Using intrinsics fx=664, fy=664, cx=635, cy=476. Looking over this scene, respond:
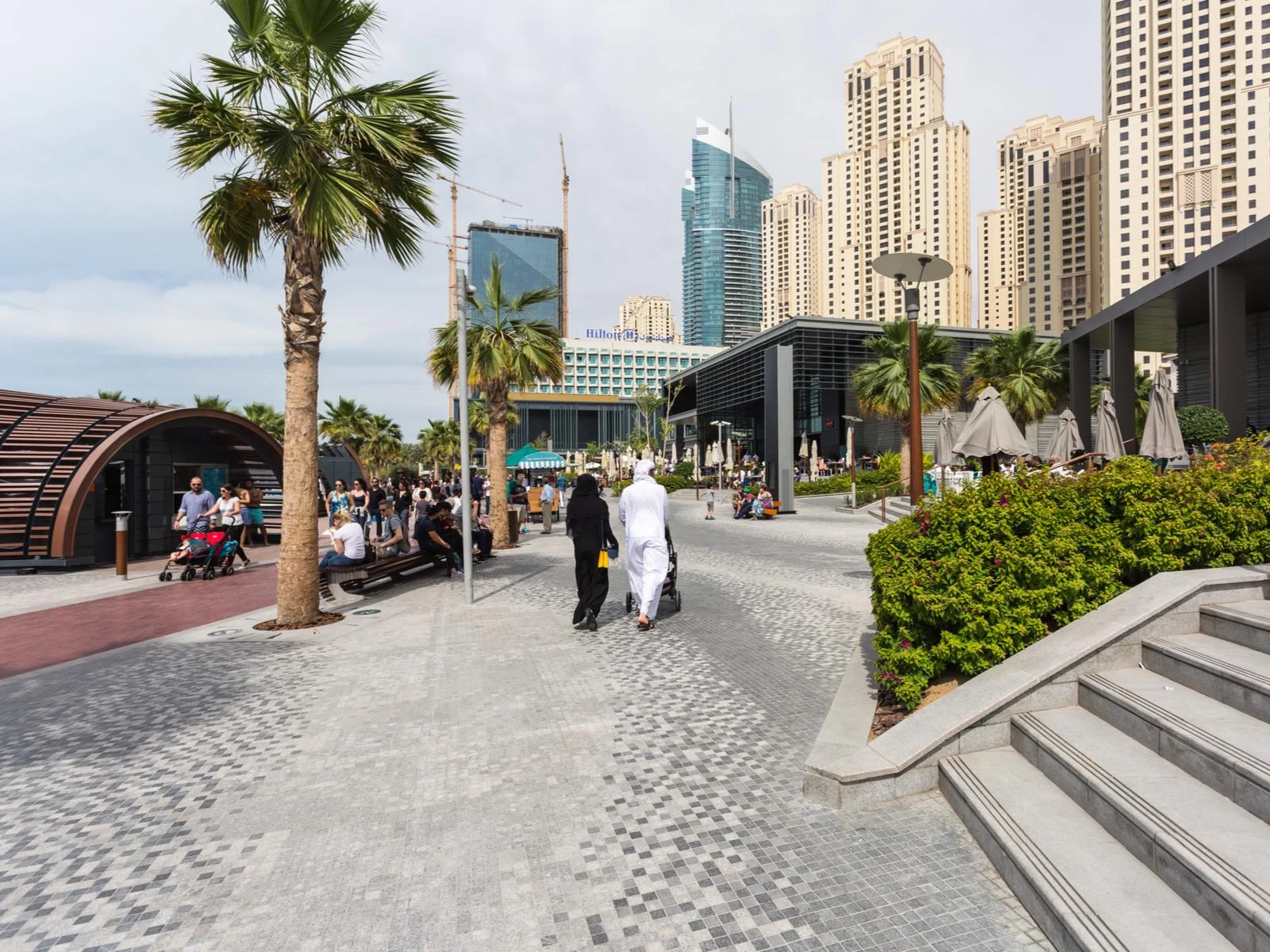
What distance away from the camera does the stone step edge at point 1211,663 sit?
10.4 ft

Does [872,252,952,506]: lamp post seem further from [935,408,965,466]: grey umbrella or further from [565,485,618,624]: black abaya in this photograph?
[935,408,965,466]: grey umbrella

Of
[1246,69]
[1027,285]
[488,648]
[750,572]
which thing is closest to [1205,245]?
[1246,69]

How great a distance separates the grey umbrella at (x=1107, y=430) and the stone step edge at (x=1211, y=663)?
35.1 feet

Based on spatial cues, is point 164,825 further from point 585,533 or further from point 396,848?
point 585,533

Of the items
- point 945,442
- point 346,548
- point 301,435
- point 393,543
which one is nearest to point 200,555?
point 393,543

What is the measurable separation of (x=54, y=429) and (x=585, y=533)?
14.7 meters

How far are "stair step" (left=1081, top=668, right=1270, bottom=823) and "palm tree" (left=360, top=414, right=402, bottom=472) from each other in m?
49.5

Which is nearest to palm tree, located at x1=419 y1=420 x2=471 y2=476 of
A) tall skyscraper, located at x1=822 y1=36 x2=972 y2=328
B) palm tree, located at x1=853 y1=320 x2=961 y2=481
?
palm tree, located at x1=853 y1=320 x2=961 y2=481

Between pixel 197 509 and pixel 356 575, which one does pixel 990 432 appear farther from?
pixel 197 509

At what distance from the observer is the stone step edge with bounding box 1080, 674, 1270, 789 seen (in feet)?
8.77

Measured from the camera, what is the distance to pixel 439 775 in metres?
3.95

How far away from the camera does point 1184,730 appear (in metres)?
3.07

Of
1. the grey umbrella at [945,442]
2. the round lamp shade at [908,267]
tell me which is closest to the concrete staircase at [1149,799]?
the round lamp shade at [908,267]

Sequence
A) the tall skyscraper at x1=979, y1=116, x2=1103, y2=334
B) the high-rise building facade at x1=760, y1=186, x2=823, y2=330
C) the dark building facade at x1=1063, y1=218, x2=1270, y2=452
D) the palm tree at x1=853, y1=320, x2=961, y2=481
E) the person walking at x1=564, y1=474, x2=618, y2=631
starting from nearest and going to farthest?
the person walking at x1=564, y1=474, x2=618, y2=631 → the dark building facade at x1=1063, y1=218, x2=1270, y2=452 → the palm tree at x1=853, y1=320, x2=961, y2=481 → the tall skyscraper at x1=979, y1=116, x2=1103, y2=334 → the high-rise building facade at x1=760, y1=186, x2=823, y2=330
